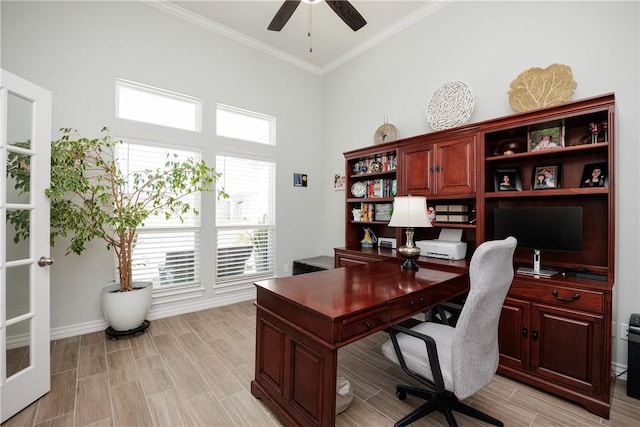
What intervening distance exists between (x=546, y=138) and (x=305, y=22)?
3.06 metres

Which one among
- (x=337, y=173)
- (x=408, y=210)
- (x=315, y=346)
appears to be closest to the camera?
(x=315, y=346)

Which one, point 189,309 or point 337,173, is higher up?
point 337,173

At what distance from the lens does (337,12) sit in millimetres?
2557

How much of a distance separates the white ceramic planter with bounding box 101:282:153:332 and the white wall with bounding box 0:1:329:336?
35cm

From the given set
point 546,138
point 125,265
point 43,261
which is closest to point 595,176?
point 546,138

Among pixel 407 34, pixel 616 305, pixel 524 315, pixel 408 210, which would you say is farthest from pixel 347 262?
pixel 407 34

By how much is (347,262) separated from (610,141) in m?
2.55

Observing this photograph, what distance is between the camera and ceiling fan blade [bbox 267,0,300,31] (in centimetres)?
248

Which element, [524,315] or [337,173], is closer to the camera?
[524,315]

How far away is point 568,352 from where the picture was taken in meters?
1.94

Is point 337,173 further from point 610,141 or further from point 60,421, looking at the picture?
point 60,421

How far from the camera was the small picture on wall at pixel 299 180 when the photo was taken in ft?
15.0

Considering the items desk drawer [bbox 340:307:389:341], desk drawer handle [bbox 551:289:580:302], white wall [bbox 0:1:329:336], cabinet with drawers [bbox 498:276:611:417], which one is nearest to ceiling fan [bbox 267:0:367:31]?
white wall [bbox 0:1:329:336]

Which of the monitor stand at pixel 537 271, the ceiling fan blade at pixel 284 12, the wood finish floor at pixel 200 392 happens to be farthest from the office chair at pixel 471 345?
the ceiling fan blade at pixel 284 12
